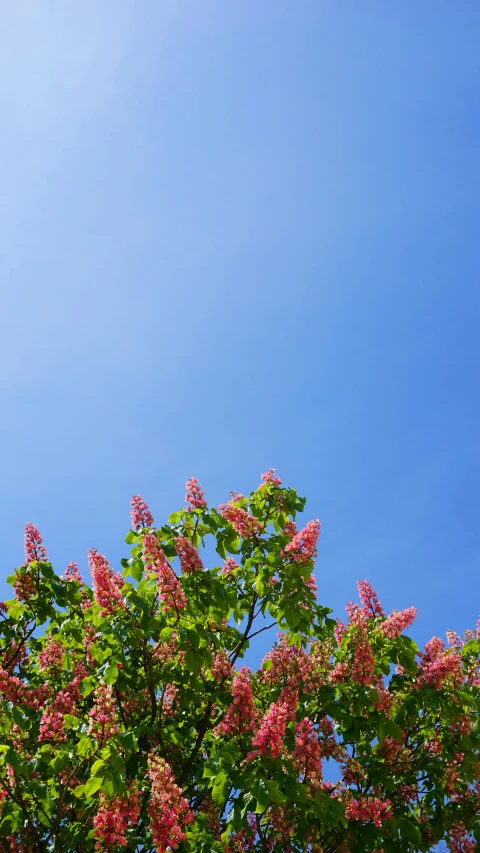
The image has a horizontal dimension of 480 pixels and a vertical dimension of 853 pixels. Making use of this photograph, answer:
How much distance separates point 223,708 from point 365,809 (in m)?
2.33

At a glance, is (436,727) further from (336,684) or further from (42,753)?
(42,753)

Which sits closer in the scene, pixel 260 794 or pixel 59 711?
pixel 260 794

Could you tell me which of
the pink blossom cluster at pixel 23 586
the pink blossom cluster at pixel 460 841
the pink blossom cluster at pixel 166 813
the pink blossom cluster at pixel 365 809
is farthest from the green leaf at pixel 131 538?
the pink blossom cluster at pixel 460 841

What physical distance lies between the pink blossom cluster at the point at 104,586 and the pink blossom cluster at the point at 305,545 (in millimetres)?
2376

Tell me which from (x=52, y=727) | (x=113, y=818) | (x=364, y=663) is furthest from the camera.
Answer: (x=364, y=663)

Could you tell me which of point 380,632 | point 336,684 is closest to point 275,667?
point 336,684

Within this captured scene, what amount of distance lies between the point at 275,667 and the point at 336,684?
0.89m

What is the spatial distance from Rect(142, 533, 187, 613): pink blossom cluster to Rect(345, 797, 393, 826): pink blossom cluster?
10.6 feet

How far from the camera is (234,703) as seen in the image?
732 centimetres

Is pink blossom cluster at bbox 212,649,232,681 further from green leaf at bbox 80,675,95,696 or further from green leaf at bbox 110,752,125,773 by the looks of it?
green leaf at bbox 110,752,125,773

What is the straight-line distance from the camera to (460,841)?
29.1ft

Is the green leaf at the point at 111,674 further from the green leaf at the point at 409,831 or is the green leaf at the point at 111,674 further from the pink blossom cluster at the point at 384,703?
the green leaf at the point at 409,831

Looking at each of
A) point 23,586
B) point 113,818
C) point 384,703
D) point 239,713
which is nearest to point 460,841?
point 384,703

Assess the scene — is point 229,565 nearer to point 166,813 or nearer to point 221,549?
point 221,549
